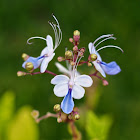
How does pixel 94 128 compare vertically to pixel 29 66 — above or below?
below

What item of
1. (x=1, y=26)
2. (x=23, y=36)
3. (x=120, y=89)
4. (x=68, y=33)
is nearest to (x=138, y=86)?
(x=120, y=89)

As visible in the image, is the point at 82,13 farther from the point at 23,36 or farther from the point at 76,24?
the point at 23,36

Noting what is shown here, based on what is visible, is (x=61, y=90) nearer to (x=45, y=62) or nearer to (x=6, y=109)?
(x=45, y=62)

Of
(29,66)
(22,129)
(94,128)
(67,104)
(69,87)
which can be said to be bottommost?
(22,129)

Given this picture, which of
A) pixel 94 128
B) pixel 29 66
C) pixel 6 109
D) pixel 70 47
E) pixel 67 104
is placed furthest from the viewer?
pixel 70 47

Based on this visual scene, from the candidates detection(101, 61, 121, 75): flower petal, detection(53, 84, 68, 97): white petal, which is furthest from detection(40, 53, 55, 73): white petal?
detection(101, 61, 121, 75): flower petal

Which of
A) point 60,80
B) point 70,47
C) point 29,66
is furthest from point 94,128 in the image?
point 70,47

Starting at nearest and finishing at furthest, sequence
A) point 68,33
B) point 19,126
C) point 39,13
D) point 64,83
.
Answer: point 64,83
point 19,126
point 68,33
point 39,13
